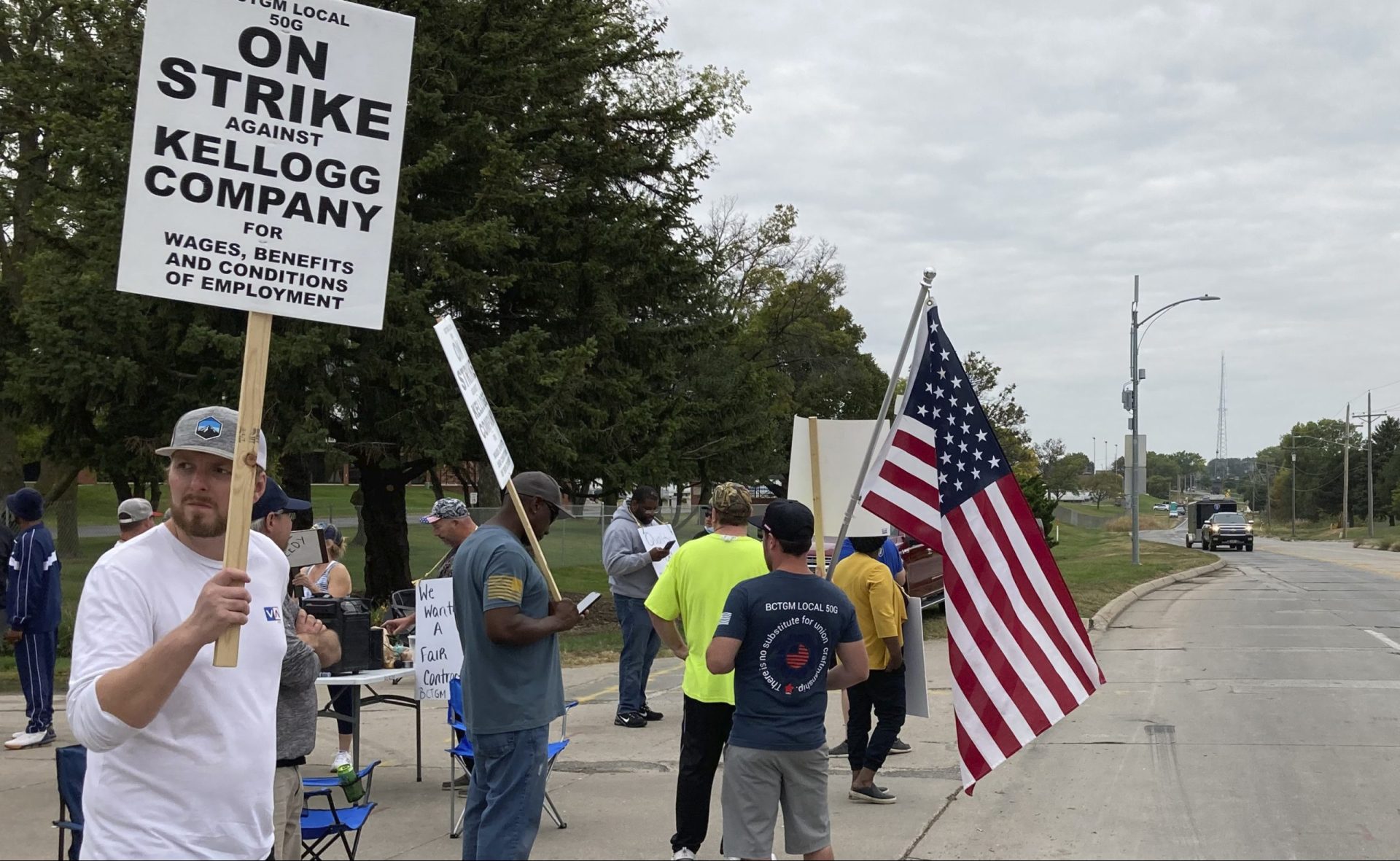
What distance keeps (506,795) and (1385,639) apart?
49.7 feet

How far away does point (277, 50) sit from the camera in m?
3.54

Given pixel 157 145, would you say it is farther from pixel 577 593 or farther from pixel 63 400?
pixel 577 593

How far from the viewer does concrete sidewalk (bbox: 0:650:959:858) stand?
696 cm

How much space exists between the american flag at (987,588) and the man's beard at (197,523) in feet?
12.8

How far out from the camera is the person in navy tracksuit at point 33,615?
9766 mm

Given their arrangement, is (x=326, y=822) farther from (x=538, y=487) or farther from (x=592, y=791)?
(x=592, y=791)

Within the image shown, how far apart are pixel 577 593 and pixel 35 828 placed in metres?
17.2

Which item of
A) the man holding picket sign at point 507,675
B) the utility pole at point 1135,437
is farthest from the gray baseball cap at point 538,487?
the utility pole at point 1135,437

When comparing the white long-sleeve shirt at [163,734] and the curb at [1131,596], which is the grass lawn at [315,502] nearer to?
the curb at [1131,596]

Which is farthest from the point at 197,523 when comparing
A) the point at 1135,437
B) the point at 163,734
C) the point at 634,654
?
the point at 1135,437

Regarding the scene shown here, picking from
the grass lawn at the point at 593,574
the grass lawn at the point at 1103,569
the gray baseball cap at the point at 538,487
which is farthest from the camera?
the grass lawn at the point at 1103,569

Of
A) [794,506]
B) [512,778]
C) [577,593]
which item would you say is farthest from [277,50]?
[577,593]

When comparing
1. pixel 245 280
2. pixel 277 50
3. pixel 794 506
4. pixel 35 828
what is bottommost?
pixel 35 828

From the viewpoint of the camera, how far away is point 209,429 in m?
3.14
